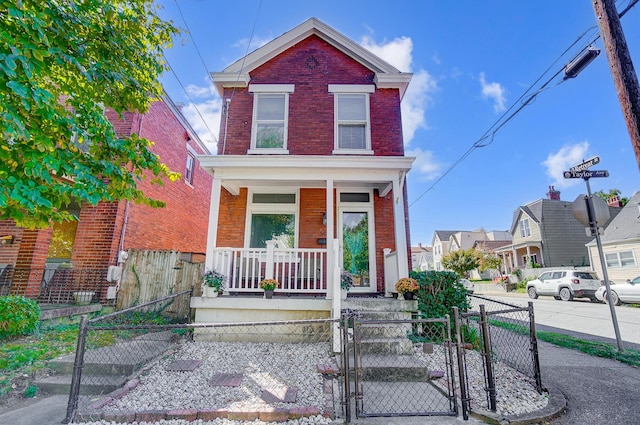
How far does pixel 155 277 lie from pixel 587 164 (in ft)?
35.1

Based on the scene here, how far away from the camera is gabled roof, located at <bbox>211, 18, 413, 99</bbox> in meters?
8.88

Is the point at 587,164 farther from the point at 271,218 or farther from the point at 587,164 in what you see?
the point at 271,218

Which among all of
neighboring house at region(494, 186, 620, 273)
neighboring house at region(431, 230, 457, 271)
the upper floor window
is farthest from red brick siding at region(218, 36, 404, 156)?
neighboring house at region(431, 230, 457, 271)

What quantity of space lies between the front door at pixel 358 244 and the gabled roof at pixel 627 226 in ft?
58.1

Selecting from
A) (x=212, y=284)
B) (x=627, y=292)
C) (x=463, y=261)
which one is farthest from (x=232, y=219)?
(x=463, y=261)

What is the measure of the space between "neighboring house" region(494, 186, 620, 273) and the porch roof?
23.6m

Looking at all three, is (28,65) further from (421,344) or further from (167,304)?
(421,344)

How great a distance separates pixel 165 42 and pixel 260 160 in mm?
2934

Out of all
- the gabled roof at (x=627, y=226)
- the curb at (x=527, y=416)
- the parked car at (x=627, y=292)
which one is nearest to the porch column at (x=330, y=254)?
the curb at (x=527, y=416)

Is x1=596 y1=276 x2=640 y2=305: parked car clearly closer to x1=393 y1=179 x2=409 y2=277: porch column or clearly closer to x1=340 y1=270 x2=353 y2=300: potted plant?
x1=393 y1=179 x2=409 y2=277: porch column

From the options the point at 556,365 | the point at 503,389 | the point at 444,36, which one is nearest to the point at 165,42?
the point at 444,36

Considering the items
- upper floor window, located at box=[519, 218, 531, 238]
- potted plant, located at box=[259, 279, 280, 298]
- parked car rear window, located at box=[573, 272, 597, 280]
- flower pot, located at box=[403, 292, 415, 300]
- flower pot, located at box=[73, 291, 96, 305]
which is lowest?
flower pot, located at box=[73, 291, 96, 305]

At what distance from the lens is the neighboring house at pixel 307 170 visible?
6.72 m

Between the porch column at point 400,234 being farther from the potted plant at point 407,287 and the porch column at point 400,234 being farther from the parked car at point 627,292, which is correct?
the parked car at point 627,292
